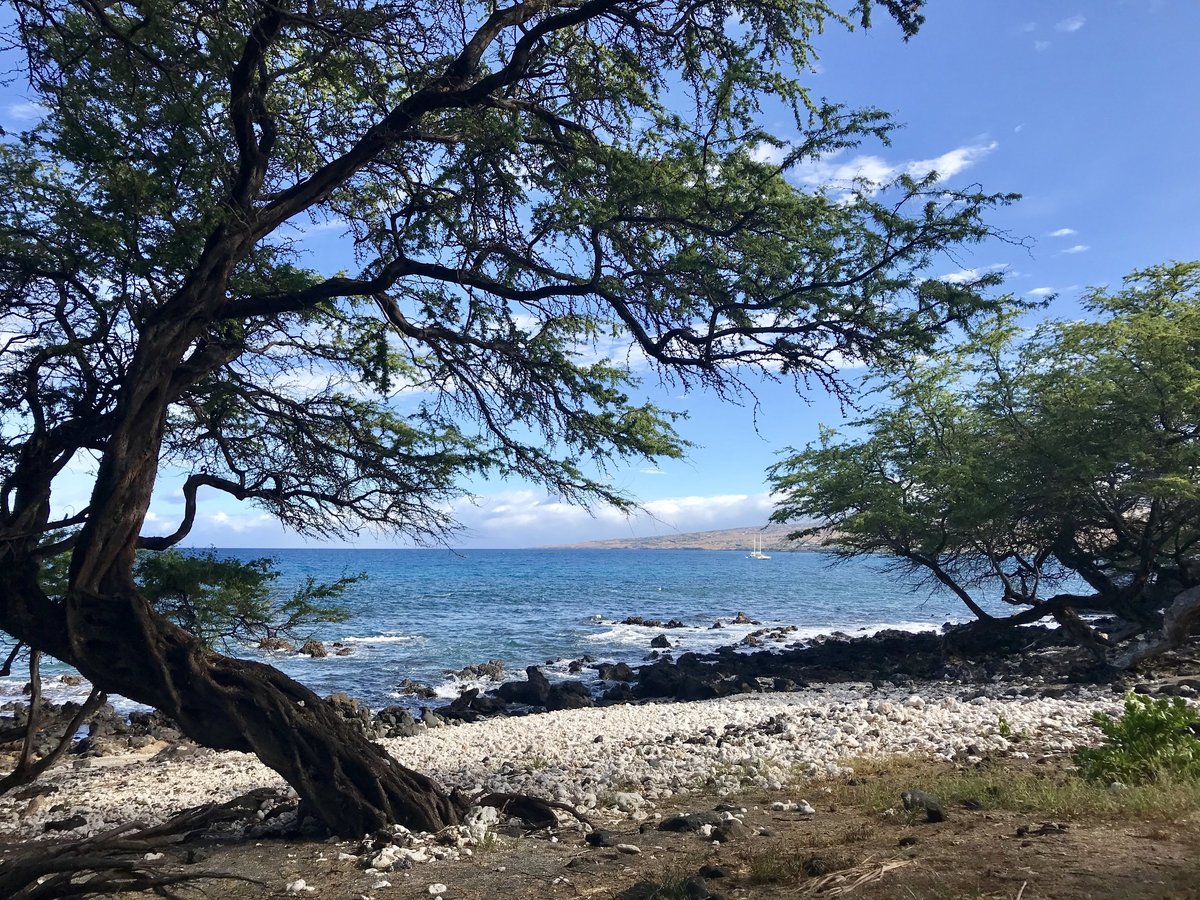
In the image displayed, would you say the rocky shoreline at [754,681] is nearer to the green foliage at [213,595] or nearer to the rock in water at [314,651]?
the green foliage at [213,595]

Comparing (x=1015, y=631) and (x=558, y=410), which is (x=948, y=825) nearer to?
(x=558, y=410)

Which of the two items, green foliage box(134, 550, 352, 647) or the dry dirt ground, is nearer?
the dry dirt ground

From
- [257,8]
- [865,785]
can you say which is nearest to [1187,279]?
[865,785]

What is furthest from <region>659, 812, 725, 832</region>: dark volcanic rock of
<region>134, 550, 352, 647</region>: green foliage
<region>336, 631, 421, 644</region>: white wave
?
<region>336, 631, 421, 644</region>: white wave

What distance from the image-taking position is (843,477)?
68.0ft

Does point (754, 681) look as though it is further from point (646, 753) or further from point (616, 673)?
point (646, 753)

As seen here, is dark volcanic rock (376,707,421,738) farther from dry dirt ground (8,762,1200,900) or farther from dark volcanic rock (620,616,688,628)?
dark volcanic rock (620,616,688,628)

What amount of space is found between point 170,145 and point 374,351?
280 centimetres

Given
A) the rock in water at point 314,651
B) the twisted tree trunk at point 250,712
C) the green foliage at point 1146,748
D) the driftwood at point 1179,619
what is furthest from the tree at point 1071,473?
the rock in water at point 314,651

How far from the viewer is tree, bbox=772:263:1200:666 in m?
14.1

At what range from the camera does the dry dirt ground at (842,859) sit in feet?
13.2

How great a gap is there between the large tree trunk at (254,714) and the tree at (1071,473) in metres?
9.13

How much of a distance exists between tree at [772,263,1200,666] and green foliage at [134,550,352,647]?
9.26 m

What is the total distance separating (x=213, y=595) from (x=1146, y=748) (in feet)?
26.1
